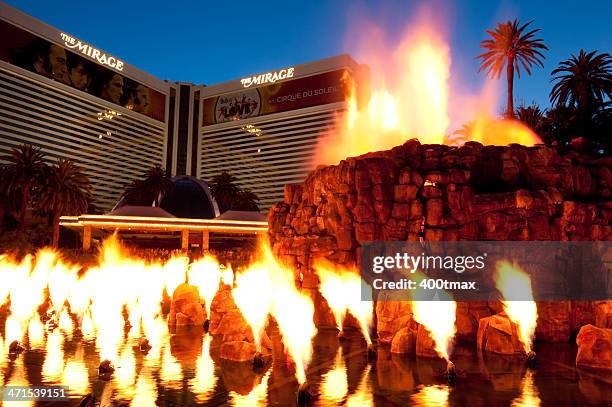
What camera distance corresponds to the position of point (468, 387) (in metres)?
14.9

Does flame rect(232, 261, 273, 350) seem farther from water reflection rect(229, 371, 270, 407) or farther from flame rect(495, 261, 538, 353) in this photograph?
flame rect(495, 261, 538, 353)

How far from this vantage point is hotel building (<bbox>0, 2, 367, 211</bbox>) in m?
114

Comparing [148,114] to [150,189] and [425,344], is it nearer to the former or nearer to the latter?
[150,189]

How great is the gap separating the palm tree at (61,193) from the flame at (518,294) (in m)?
51.4

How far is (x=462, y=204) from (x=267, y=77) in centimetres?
13268

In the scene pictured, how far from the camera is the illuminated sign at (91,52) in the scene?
4921 inches

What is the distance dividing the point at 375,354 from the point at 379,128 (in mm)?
41767

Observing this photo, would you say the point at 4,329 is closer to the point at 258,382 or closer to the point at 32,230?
the point at 258,382

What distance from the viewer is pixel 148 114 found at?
6107 inches

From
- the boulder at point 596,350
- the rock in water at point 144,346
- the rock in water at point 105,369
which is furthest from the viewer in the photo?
the rock in water at point 144,346

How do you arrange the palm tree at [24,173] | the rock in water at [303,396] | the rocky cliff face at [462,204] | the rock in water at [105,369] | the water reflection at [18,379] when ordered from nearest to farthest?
the water reflection at [18,379] → the rock in water at [303,396] → the rock in water at [105,369] → the rocky cliff face at [462,204] → the palm tree at [24,173]

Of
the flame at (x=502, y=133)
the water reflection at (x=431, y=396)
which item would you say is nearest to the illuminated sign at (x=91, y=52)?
the flame at (x=502, y=133)

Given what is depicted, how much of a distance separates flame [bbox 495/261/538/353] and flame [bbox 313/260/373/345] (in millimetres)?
6295

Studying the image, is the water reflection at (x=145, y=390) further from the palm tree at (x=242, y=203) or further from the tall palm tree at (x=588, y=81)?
the palm tree at (x=242, y=203)
